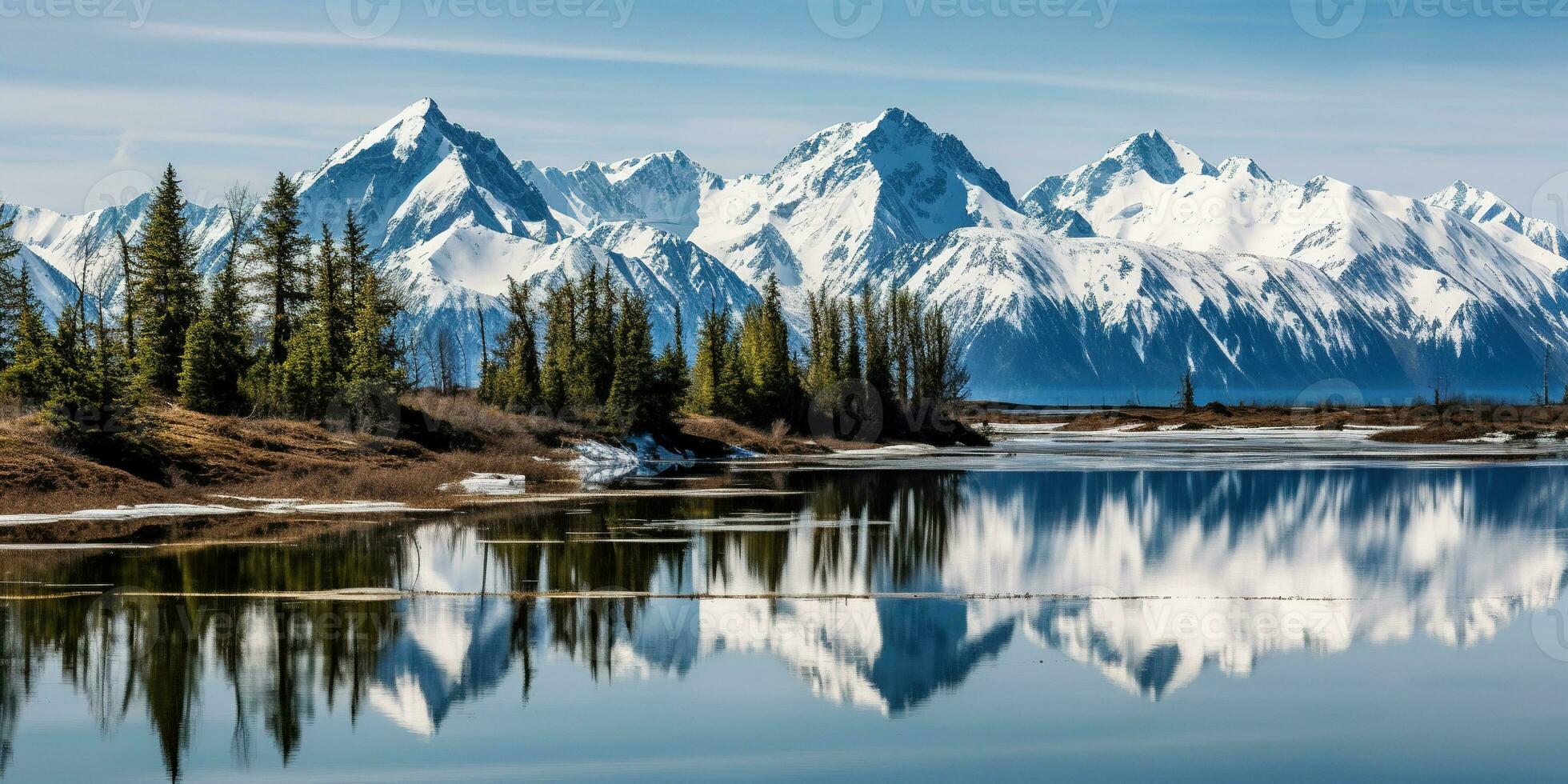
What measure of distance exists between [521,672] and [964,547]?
24359 mm

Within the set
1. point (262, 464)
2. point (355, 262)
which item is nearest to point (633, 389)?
point (355, 262)

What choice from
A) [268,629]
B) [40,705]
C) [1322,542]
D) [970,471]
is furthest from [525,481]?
[40,705]

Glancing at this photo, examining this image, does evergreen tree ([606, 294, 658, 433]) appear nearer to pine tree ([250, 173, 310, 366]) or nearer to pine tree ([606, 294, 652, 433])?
pine tree ([606, 294, 652, 433])

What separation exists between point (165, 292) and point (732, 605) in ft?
202

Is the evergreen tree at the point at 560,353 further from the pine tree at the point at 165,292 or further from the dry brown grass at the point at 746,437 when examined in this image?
the pine tree at the point at 165,292

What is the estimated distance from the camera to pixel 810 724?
22906mm

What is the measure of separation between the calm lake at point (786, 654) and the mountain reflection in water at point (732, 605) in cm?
12

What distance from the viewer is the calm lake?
21000mm

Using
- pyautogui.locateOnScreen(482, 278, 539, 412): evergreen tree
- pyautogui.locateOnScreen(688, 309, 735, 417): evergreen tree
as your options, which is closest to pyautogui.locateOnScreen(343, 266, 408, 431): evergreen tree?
pyautogui.locateOnScreen(482, 278, 539, 412): evergreen tree

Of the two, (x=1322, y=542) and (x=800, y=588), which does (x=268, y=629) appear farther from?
(x=1322, y=542)

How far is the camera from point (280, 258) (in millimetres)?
96562

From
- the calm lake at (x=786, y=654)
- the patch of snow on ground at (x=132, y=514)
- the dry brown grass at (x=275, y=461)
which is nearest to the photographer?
the calm lake at (x=786, y=654)

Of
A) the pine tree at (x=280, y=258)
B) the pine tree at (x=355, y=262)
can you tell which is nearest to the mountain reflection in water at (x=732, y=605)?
the pine tree at (x=280, y=258)

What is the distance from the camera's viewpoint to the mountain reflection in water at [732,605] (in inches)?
991
